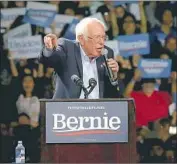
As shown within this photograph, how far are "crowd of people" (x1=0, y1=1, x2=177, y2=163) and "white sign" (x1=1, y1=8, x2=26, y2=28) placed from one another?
0.17 ft

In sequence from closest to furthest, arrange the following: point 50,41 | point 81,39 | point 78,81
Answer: point 50,41, point 78,81, point 81,39

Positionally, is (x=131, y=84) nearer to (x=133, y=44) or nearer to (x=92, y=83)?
(x=133, y=44)

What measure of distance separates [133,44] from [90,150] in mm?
4405

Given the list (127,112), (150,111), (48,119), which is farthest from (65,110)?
(150,111)

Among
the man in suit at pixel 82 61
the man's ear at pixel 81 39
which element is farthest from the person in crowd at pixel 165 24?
the man's ear at pixel 81 39

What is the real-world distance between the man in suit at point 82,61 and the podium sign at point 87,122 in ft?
0.79

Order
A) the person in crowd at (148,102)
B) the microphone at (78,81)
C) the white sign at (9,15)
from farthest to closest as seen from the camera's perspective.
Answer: the white sign at (9,15) → the person in crowd at (148,102) → the microphone at (78,81)

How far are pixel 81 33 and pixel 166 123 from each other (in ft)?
13.6

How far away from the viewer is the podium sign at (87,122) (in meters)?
5.67

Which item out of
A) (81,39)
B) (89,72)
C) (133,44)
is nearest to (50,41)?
(81,39)

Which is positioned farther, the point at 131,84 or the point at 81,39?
the point at 131,84

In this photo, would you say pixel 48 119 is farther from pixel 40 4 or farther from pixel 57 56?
pixel 40 4

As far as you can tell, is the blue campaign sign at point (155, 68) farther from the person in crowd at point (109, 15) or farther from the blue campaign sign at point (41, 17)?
the blue campaign sign at point (41, 17)

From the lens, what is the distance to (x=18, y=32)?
389 inches
